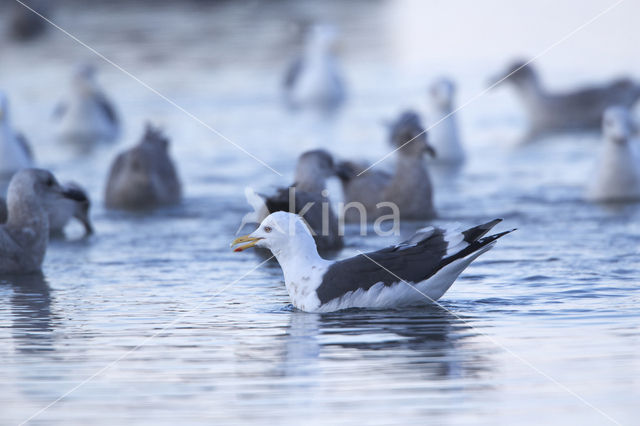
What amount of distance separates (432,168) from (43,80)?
39.5 feet

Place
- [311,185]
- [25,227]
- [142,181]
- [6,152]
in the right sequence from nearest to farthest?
[25,227]
[311,185]
[142,181]
[6,152]

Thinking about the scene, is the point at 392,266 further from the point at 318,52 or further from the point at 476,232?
the point at 318,52

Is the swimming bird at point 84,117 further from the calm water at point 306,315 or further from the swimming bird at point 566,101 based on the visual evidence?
the swimming bird at point 566,101

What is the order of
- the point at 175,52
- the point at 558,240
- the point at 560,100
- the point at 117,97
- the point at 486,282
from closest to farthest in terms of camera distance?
the point at 486,282
the point at 558,240
the point at 560,100
the point at 117,97
the point at 175,52

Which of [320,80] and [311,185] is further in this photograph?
[320,80]

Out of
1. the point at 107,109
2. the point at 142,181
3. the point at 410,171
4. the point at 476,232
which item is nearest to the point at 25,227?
the point at 142,181

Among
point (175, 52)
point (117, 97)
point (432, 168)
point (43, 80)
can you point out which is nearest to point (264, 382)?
point (432, 168)

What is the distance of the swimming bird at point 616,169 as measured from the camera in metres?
13.2

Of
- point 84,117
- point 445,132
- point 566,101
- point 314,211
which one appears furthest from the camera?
point 566,101

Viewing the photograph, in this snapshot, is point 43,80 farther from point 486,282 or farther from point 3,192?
point 486,282

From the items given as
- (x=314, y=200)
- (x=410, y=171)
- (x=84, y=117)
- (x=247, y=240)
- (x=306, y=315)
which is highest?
(x=84, y=117)

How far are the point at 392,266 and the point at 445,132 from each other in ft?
26.3

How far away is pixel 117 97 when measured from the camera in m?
23.8

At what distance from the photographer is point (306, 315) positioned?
28.3 feet
